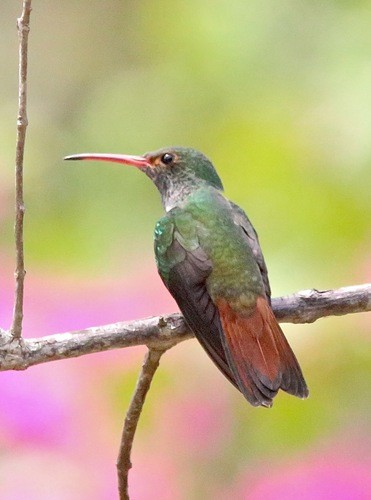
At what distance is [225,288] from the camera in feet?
10.0

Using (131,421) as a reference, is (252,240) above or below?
above

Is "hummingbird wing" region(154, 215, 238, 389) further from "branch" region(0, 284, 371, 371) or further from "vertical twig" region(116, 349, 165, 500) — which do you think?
"vertical twig" region(116, 349, 165, 500)

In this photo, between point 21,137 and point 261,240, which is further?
point 261,240

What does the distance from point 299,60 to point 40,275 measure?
1.68 m

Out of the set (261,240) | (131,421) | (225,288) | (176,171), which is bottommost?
(131,421)

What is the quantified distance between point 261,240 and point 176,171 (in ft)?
1.32

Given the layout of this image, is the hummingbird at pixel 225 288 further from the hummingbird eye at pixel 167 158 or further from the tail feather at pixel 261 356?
the hummingbird eye at pixel 167 158

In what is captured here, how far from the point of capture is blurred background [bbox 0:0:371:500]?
3.44 metres

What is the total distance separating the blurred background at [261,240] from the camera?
11.3ft

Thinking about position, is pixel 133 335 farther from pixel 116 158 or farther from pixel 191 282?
pixel 116 158

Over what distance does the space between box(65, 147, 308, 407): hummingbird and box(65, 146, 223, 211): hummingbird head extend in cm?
3

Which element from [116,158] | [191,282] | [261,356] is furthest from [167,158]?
[261,356]

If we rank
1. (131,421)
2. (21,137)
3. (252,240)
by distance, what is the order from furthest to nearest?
1. (252,240)
2. (131,421)
3. (21,137)

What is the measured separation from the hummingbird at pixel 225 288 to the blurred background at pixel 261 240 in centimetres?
30
